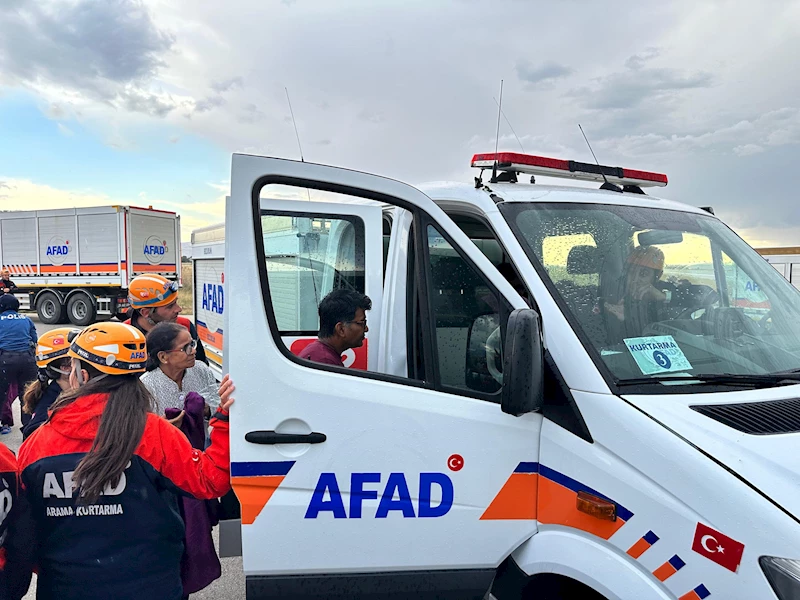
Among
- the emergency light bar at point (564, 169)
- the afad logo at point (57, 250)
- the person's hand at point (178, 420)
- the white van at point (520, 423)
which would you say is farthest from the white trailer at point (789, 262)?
the afad logo at point (57, 250)

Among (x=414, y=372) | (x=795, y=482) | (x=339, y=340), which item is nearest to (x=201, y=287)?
(x=339, y=340)

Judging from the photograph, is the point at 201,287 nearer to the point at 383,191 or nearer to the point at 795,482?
the point at 383,191

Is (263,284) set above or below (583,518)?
above

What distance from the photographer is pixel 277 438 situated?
6.25 ft

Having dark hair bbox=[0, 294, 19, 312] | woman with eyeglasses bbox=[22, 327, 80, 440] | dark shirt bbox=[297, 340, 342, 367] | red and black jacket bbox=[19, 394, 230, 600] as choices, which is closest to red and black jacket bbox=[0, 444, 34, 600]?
red and black jacket bbox=[19, 394, 230, 600]

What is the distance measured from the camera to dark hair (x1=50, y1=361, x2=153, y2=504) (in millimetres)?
1771

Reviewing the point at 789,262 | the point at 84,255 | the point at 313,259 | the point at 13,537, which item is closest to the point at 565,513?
the point at 13,537

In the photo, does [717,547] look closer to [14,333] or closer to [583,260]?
[583,260]

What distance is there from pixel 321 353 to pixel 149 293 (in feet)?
7.05

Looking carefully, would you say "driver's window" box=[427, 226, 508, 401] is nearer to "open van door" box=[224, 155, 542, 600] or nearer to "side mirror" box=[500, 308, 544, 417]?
"open van door" box=[224, 155, 542, 600]

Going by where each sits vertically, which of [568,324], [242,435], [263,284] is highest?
[263,284]

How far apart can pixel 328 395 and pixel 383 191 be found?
0.77 metres

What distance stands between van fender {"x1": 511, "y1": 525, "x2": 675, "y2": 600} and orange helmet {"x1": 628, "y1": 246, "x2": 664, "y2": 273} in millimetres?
1054

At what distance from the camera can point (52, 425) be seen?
6.14ft
